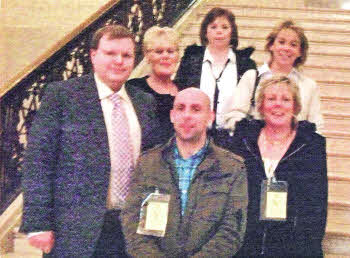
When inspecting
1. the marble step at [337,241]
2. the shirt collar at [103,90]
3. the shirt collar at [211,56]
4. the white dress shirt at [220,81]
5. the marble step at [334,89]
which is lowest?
the marble step at [337,241]

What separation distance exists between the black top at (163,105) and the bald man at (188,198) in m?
0.31

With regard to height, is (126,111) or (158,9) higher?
(158,9)

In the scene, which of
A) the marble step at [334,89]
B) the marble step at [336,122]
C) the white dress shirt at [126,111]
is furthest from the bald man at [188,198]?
the marble step at [334,89]

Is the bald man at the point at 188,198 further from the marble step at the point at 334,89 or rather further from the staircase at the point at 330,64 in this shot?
the marble step at the point at 334,89

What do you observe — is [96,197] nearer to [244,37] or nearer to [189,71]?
[189,71]

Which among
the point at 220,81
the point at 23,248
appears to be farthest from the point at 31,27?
the point at 220,81

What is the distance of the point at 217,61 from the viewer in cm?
346

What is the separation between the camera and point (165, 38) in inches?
124

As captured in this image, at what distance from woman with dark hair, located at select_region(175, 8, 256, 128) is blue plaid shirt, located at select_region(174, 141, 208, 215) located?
819 millimetres

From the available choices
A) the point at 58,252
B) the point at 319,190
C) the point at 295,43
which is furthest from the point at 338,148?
the point at 58,252

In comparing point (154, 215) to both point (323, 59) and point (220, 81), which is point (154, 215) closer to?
point (220, 81)

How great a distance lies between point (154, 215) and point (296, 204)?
2.34 feet

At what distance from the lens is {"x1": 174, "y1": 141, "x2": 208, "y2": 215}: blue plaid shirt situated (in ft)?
8.44

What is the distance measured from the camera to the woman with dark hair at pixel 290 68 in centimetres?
329
